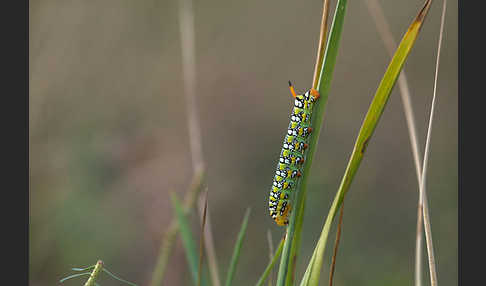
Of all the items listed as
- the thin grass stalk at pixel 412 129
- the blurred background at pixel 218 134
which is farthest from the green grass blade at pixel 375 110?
the blurred background at pixel 218 134

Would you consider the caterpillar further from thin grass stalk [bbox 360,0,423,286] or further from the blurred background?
the blurred background

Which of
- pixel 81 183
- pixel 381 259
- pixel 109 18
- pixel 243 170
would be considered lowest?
pixel 381 259

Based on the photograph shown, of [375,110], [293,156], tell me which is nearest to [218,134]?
[293,156]

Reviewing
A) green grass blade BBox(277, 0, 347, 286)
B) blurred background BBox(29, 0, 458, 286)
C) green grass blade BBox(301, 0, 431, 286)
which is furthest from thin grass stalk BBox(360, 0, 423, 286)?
blurred background BBox(29, 0, 458, 286)

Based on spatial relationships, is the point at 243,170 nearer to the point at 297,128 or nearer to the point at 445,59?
the point at 445,59

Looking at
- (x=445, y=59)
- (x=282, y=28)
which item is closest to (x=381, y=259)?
(x=445, y=59)

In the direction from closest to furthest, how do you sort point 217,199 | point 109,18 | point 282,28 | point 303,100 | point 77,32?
point 303,100
point 77,32
point 109,18
point 217,199
point 282,28

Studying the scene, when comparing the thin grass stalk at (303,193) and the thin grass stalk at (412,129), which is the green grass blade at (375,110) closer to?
the thin grass stalk at (303,193)
